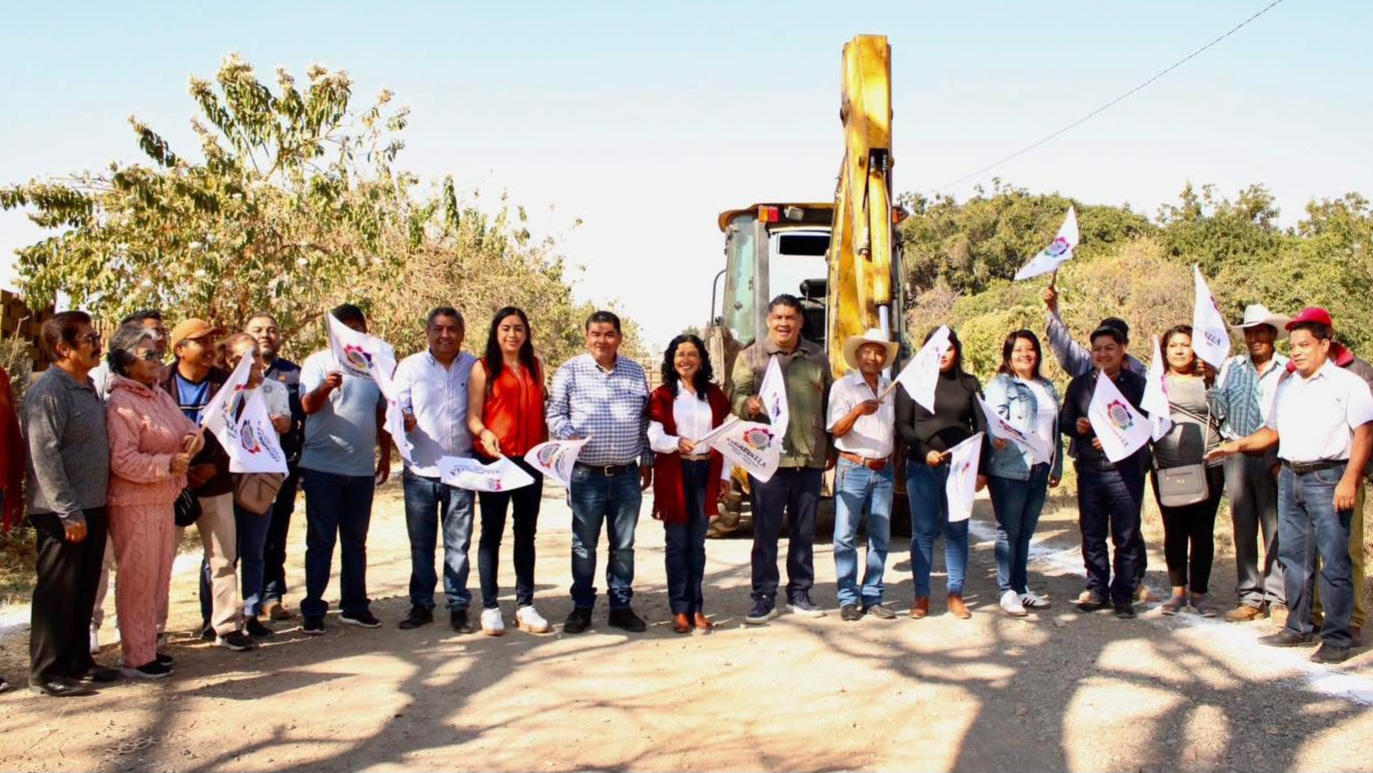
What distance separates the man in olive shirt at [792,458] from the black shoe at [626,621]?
663 millimetres

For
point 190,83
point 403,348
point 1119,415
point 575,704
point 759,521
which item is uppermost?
point 190,83

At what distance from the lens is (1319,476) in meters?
6.04

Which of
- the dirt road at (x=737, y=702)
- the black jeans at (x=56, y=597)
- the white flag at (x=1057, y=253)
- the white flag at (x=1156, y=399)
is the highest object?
the white flag at (x=1057, y=253)

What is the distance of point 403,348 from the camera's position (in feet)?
53.6

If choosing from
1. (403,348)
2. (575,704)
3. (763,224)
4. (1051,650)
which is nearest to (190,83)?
(403,348)

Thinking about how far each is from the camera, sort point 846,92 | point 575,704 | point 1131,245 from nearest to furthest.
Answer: point 575,704
point 846,92
point 1131,245

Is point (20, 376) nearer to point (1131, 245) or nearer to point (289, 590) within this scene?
point (289, 590)

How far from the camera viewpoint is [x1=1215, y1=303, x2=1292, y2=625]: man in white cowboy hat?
6.85m

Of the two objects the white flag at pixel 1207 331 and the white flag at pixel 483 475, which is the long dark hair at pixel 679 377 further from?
the white flag at pixel 1207 331

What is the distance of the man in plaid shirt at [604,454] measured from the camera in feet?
21.8

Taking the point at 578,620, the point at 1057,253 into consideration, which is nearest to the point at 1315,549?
the point at 1057,253

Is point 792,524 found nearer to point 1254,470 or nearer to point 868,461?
point 868,461

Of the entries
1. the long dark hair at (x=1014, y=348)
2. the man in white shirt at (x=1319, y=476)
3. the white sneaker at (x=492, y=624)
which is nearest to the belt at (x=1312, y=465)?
the man in white shirt at (x=1319, y=476)

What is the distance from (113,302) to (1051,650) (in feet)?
31.5
